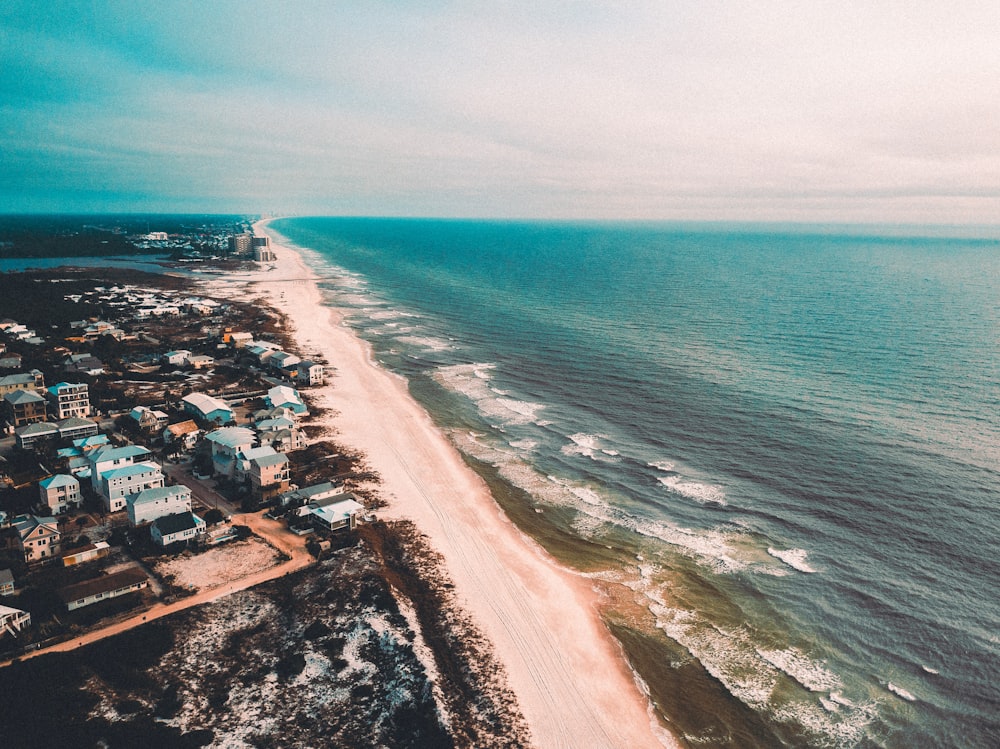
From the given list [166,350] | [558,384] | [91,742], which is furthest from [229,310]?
[91,742]

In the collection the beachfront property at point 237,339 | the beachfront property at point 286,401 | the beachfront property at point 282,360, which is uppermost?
the beachfront property at point 237,339

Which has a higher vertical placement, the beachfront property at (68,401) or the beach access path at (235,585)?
the beachfront property at (68,401)

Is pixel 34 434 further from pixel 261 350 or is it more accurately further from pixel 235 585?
pixel 235 585

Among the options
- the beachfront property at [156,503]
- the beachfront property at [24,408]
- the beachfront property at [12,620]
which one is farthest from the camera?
the beachfront property at [24,408]

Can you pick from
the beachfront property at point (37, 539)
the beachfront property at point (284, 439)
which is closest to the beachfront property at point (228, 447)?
the beachfront property at point (284, 439)

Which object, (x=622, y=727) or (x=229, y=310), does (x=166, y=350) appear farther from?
(x=622, y=727)

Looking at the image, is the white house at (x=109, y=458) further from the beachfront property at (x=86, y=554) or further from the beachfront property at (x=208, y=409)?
the beachfront property at (x=208, y=409)
